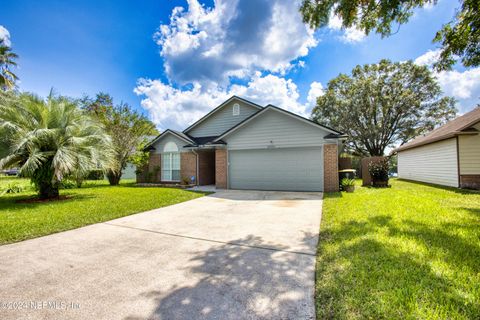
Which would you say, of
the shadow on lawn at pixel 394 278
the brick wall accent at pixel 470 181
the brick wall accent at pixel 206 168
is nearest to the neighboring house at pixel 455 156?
the brick wall accent at pixel 470 181

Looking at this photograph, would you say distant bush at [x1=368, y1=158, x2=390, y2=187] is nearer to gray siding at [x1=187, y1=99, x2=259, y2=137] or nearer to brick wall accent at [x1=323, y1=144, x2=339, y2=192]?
brick wall accent at [x1=323, y1=144, x2=339, y2=192]

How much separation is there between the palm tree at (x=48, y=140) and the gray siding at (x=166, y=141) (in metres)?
6.43

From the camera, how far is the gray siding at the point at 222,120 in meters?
16.0

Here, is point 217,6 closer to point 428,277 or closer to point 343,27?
point 343,27

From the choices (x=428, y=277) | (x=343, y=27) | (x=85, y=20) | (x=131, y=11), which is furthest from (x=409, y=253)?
(x=85, y=20)

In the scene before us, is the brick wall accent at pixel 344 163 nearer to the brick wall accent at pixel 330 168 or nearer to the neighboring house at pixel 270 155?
the neighboring house at pixel 270 155

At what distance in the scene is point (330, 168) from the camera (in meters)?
10.4

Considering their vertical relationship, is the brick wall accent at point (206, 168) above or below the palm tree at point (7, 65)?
below

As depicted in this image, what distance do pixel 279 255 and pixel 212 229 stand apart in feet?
6.57

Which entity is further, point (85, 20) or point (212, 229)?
point (85, 20)

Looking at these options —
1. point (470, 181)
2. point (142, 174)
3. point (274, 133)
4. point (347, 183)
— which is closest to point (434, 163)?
point (470, 181)

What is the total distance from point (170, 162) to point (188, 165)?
1.83 m

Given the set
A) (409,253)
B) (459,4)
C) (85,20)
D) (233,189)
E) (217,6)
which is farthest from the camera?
(233,189)

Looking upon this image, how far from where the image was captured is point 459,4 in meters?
5.75
